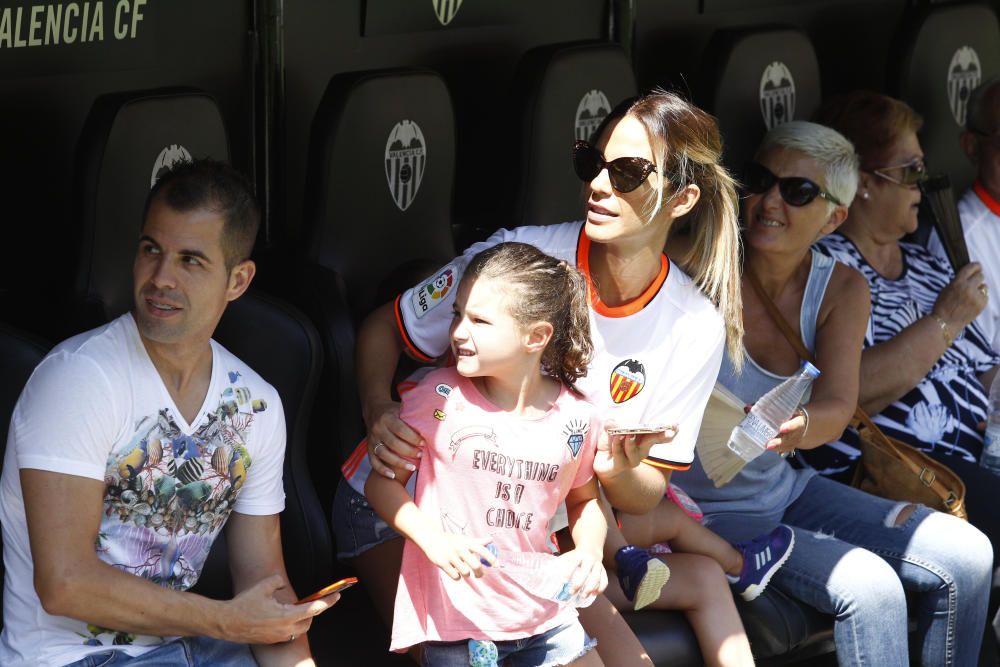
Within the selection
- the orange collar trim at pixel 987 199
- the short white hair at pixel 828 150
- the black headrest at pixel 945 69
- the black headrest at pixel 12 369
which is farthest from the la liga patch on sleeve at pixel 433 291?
the black headrest at pixel 945 69

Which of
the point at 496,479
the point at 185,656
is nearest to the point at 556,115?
the point at 496,479

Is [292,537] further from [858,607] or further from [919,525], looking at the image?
[919,525]

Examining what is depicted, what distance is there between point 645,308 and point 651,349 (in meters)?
0.09

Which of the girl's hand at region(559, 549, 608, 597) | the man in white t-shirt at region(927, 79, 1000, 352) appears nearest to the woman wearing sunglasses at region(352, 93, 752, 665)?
the girl's hand at region(559, 549, 608, 597)

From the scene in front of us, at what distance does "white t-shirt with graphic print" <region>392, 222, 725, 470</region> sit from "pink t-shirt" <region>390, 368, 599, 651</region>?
0.28 m

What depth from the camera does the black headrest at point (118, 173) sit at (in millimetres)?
2814

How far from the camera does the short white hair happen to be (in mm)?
3609

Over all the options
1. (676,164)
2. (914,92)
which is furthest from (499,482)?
(914,92)

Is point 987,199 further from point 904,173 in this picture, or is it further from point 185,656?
point 185,656

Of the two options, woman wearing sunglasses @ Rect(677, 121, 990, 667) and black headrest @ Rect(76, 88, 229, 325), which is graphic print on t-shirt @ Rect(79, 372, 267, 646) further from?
woman wearing sunglasses @ Rect(677, 121, 990, 667)

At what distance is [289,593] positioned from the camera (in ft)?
8.39

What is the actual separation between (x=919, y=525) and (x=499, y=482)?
1.39m

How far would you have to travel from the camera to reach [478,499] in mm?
2627

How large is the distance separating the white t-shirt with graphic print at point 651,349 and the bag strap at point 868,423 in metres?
0.54
